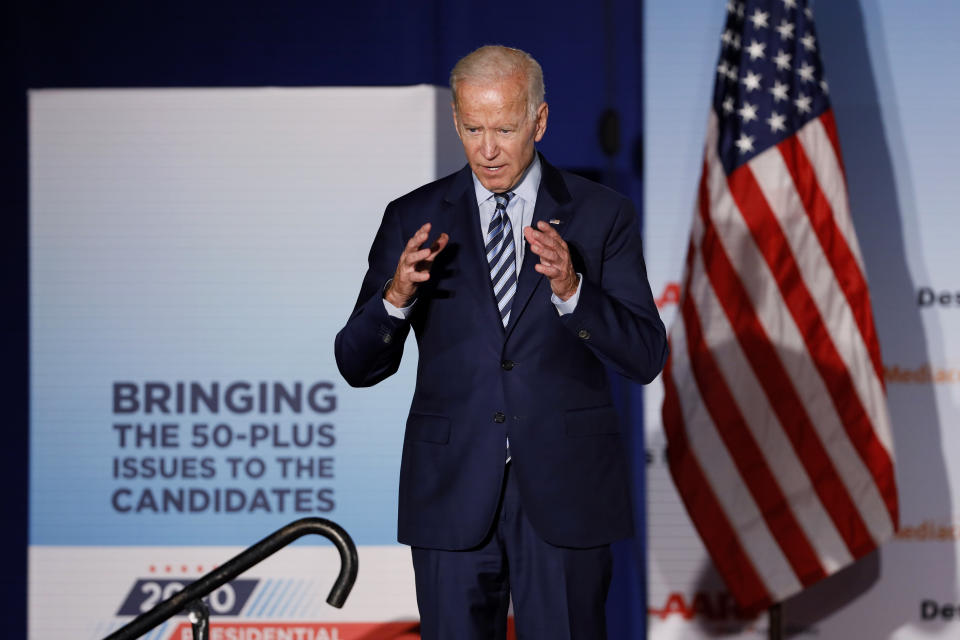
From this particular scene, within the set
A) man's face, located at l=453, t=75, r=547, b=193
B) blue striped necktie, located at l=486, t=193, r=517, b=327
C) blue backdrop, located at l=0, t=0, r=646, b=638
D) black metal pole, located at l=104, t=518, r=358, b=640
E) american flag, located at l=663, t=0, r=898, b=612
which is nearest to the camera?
man's face, located at l=453, t=75, r=547, b=193

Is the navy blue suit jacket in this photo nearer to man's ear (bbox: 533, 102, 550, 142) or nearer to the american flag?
man's ear (bbox: 533, 102, 550, 142)

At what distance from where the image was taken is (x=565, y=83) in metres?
3.62

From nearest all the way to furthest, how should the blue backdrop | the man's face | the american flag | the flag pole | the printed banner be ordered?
the man's face
the american flag
the flag pole
the printed banner
the blue backdrop

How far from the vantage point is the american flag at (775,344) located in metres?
3.22

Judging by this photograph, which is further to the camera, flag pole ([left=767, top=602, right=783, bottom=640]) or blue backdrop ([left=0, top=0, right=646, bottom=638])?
blue backdrop ([left=0, top=0, right=646, bottom=638])

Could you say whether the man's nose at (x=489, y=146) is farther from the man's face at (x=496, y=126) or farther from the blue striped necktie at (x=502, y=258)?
the blue striped necktie at (x=502, y=258)

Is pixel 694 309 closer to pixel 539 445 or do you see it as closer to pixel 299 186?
pixel 299 186

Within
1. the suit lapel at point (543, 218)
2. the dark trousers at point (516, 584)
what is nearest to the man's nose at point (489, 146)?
the suit lapel at point (543, 218)

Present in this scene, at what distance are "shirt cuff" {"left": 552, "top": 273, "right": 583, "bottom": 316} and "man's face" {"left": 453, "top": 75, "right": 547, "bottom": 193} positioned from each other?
0.22 m

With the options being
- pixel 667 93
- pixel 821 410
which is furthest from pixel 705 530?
pixel 667 93

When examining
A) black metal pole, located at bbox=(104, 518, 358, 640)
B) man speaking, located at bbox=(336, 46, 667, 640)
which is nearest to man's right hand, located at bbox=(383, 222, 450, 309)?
man speaking, located at bbox=(336, 46, 667, 640)

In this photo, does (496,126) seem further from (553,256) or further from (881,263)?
(881,263)

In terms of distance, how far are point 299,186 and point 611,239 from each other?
2.08 m

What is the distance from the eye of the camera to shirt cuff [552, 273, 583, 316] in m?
1.61
